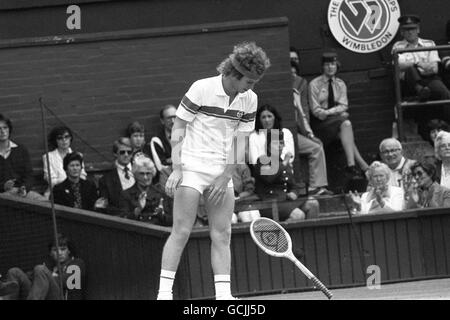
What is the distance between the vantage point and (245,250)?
14367 millimetres

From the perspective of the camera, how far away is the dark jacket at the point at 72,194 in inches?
593

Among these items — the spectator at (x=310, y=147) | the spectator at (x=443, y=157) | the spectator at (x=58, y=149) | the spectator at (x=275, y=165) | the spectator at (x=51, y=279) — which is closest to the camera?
the spectator at (x=51, y=279)

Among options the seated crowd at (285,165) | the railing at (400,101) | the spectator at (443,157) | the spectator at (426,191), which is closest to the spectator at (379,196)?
the seated crowd at (285,165)

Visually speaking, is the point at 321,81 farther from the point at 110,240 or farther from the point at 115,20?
the point at 110,240

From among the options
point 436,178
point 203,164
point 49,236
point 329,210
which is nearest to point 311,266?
point 329,210

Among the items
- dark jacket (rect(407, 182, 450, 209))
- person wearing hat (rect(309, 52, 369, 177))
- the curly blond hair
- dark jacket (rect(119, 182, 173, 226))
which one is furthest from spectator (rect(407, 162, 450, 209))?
the curly blond hair

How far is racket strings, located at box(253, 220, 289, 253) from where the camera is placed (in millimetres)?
11789

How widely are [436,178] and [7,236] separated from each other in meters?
4.30

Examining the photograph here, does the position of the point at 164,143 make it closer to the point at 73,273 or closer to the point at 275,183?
the point at 275,183

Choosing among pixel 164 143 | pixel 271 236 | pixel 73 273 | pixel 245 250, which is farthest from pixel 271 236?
pixel 164 143

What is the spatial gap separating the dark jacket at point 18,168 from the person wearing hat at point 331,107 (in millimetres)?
3360

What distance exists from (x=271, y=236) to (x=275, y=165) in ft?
11.1

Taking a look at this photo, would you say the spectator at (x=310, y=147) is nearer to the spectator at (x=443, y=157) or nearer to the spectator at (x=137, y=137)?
the spectator at (x=443, y=157)

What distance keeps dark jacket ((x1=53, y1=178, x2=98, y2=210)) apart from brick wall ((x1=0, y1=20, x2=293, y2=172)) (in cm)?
120
